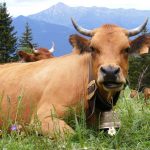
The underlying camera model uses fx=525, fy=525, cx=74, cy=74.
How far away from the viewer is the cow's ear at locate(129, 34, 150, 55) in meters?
8.67

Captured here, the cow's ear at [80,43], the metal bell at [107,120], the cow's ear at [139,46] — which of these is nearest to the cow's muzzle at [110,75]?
the metal bell at [107,120]

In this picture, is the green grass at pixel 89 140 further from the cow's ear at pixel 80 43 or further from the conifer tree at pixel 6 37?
the conifer tree at pixel 6 37

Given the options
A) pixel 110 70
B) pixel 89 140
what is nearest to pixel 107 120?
pixel 110 70

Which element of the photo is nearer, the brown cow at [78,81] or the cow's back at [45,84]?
the brown cow at [78,81]

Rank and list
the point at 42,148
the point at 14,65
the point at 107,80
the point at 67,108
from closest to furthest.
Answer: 1. the point at 42,148
2. the point at 107,80
3. the point at 67,108
4. the point at 14,65

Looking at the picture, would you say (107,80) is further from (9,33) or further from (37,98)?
(9,33)

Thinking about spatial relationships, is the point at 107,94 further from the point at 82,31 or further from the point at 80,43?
the point at 82,31

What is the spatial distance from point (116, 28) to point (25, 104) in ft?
6.33

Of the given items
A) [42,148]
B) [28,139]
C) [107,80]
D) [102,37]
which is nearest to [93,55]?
[102,37]

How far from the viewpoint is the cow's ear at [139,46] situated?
8672 mm

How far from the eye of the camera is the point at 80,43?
8609 millimetres

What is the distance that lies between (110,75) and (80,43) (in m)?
1.55

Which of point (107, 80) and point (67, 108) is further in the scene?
point (67, 108)

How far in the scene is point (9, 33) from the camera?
68.6 meters
